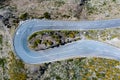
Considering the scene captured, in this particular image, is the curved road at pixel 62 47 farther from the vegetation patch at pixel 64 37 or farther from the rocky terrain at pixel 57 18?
the rocky terrain at pixel 57 18

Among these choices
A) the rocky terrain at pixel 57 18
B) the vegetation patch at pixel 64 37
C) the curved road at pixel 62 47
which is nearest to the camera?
the rocky terrain at pixel 57 18

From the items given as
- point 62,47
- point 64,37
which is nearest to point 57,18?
point 64,37

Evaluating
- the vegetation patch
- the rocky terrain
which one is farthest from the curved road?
the rocky terrain

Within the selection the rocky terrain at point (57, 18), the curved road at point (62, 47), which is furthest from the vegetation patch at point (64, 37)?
the curved road at point (62, 47)

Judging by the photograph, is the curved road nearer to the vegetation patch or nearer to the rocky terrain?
the vegetation patch

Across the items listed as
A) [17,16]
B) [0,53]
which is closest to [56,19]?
[17,16]

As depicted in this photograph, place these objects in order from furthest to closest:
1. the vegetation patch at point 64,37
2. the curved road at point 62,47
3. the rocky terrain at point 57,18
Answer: the vegetation patch at point 64,37 < the curved road at point 62,47 < the rocky terrain at point 57,18

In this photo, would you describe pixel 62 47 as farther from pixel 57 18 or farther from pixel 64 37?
pixel 57 18
